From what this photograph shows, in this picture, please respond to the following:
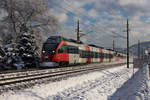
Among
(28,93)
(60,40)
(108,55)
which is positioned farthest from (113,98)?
(108,55)

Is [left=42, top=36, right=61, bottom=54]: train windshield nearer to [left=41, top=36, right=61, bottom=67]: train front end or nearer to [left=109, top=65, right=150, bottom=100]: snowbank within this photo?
[left=41, top=36, right=61, bottom=67]: train front end

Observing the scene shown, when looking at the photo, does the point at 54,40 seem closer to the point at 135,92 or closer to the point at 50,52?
the point at 50,52

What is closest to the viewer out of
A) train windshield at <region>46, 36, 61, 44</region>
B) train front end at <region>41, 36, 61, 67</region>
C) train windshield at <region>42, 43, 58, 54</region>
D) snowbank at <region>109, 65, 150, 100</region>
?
snowbank at <region>109, 65, 150, 100</region>

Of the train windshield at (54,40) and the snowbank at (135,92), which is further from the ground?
the train windshield at (54,40)

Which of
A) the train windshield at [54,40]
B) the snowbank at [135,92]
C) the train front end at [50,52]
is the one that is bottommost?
the snowbank at [135,92]

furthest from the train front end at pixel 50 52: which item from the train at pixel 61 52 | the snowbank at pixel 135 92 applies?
the snowbank at pixel 135 92

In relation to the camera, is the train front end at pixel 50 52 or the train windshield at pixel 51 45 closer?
Result: the train front end at pixel 50 52

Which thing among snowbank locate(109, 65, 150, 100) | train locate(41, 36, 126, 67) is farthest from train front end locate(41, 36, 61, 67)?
snowbank locate(109, 65, 150, 100)

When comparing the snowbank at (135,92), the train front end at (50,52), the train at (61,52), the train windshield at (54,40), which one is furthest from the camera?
the train windshield at (54,40)

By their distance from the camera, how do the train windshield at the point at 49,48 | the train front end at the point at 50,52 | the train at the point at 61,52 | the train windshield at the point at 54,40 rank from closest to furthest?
the train front end at the point at 50,52 → the train at the point at 61,52 → the train windshield at the point at 49,48 → the train windshield at the point at 54,40

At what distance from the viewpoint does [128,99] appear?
710cm

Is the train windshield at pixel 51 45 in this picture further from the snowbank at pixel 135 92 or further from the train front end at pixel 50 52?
the snowbank at pixel 135 92

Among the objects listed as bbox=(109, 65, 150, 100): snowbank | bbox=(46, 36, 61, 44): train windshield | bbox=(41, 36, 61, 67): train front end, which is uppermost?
bbox=(46, 36, 61, 44): train windshield

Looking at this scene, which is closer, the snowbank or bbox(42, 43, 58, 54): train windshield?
the snowbank
